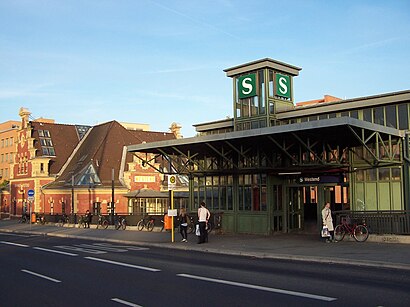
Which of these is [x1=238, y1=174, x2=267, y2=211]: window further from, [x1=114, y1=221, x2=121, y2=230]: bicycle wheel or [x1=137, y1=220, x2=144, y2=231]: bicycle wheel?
[x1=114, y1=221, x2=121, y2=230]: bicycle wheel

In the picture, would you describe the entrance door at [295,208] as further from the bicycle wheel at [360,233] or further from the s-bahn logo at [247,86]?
the bicycle wheel at [360,233]

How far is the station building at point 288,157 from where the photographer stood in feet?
71.3

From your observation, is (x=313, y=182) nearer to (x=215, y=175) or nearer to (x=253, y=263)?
(x=215, y=175)

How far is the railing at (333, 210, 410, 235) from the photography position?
63.5ft

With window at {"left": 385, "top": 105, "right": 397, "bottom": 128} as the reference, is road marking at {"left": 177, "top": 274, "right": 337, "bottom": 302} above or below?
below

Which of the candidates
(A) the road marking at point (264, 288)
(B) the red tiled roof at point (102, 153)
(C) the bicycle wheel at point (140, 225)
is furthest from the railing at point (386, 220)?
(B) the red tiled roof at point (102, 153)

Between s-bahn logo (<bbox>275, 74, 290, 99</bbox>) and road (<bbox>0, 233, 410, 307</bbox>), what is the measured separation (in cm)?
1165

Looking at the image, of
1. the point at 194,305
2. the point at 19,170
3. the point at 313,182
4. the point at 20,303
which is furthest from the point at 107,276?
the point at 19,170

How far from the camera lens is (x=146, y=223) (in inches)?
1273

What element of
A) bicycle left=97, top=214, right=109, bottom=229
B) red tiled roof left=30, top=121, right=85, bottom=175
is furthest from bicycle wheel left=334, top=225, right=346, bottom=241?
red tiled roof left=30, top=121, right=85, bottom=175

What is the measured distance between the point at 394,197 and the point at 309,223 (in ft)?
16.5

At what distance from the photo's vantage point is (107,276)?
13.0 m

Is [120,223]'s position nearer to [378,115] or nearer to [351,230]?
[351,230]

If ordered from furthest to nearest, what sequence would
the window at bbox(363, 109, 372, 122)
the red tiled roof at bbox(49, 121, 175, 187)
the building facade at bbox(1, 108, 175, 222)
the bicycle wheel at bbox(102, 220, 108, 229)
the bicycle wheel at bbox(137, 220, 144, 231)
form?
the red tiled roof at bbox(49, 121, 175, 187) < the building facade at bbox(1, 108, 175, 222) < the bicycle wheel at bbox(102, 220, 108, 229) < the bicycle wheel at bbox(137, 220, 144, 231) < the window at bbox(363, 109, 372, 122)
